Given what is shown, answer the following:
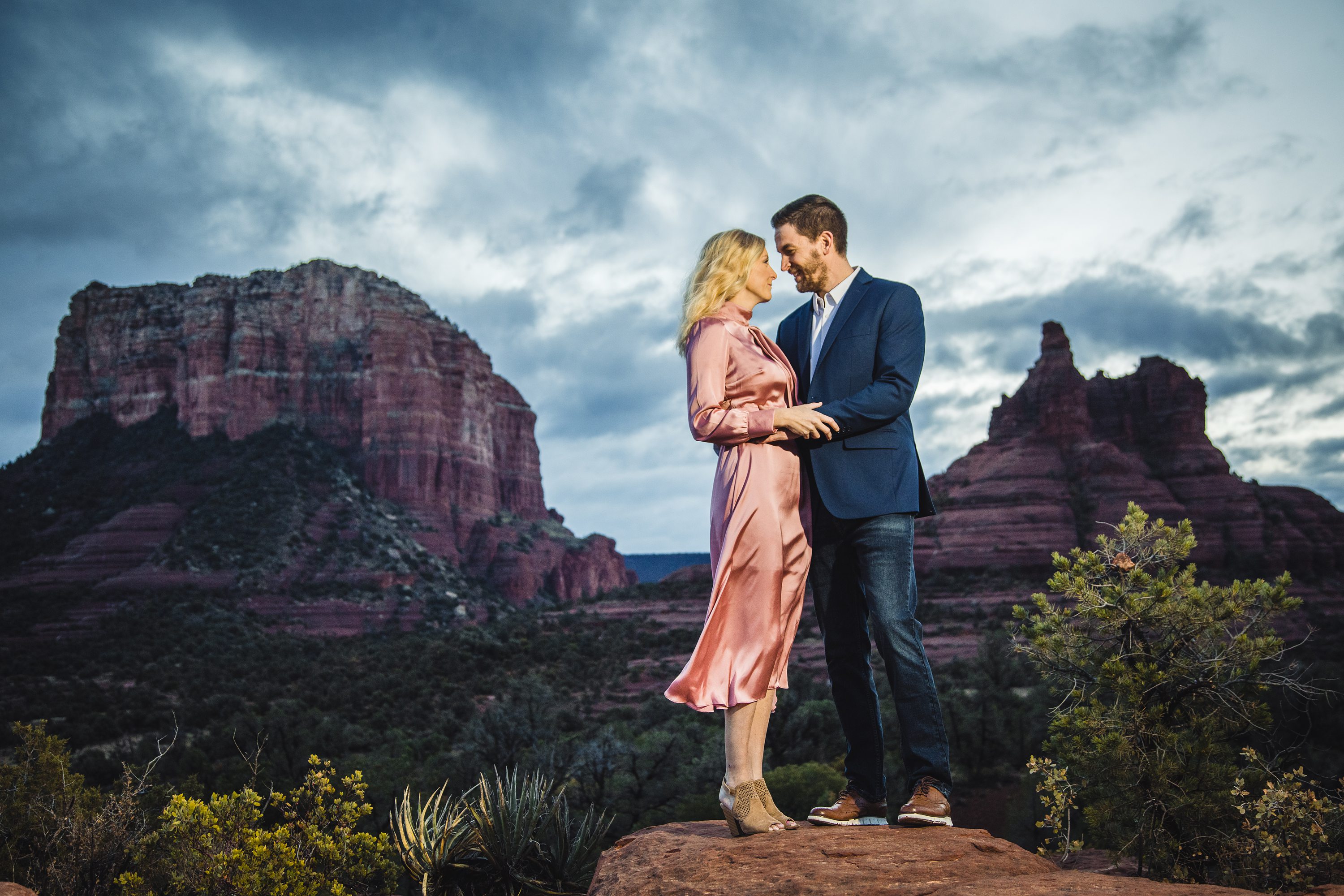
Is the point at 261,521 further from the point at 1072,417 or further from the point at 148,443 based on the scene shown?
the point at 1072,417

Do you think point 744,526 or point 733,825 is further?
point 744,526

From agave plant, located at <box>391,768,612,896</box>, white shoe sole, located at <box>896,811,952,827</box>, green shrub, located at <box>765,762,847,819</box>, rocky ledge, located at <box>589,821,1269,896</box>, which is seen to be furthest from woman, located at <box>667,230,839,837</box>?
green shrub, located at <box>765,762,847,819</box>

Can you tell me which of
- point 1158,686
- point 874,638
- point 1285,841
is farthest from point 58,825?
point 1285,841

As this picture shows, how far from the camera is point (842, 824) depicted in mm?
3291

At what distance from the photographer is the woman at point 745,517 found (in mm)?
3277

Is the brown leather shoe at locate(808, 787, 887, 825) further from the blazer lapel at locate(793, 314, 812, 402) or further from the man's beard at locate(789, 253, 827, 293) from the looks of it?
the man's beard at locate(789, 253, 827, 293)

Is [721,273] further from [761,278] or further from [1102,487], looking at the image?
[1102,487]

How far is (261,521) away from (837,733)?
46.4 metres

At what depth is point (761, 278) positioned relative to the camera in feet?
11.8

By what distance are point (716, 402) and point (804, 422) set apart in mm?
375

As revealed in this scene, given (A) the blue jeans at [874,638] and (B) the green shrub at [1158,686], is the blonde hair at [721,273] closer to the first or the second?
(A) the blue jeans at [874,638]

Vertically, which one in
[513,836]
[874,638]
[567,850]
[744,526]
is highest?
[744,526]

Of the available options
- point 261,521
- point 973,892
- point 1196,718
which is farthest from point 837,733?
point 261,521

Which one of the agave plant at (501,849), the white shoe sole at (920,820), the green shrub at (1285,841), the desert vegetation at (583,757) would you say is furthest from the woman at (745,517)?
the green shrub at (1285,841)
